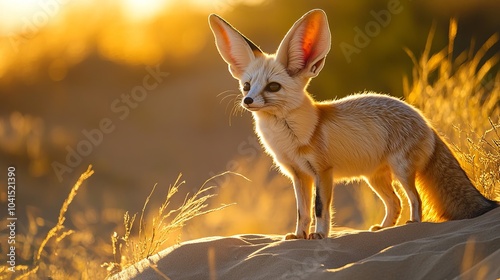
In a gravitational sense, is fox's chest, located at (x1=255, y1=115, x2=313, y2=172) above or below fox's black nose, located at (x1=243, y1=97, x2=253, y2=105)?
below

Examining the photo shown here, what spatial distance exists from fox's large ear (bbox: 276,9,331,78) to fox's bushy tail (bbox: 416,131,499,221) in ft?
3.07

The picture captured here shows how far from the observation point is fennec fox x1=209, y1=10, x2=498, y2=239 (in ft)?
14.9

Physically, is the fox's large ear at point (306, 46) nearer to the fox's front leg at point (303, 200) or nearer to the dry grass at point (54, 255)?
the fox's front leg at point (303, 200)

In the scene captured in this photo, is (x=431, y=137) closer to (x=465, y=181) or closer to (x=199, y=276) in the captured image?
(x=465, y=181)

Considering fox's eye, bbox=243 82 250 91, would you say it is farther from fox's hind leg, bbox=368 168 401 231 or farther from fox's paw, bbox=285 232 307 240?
fox's hind leg, bbox=368 168 401 231

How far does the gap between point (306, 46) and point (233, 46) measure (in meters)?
0.47

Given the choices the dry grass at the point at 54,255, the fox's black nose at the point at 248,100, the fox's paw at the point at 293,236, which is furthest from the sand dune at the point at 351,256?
the fox's black nose at the point at 248,100

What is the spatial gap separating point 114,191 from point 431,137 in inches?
282

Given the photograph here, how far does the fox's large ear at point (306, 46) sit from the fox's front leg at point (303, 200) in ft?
2.09

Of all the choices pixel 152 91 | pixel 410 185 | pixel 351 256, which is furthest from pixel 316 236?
pixel 152 91

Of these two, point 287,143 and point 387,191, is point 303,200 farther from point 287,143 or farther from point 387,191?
point 387,191

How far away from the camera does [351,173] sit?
4.76m

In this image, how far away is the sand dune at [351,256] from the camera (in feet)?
11.5

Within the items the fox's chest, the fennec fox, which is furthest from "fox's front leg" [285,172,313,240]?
the fox's chest
